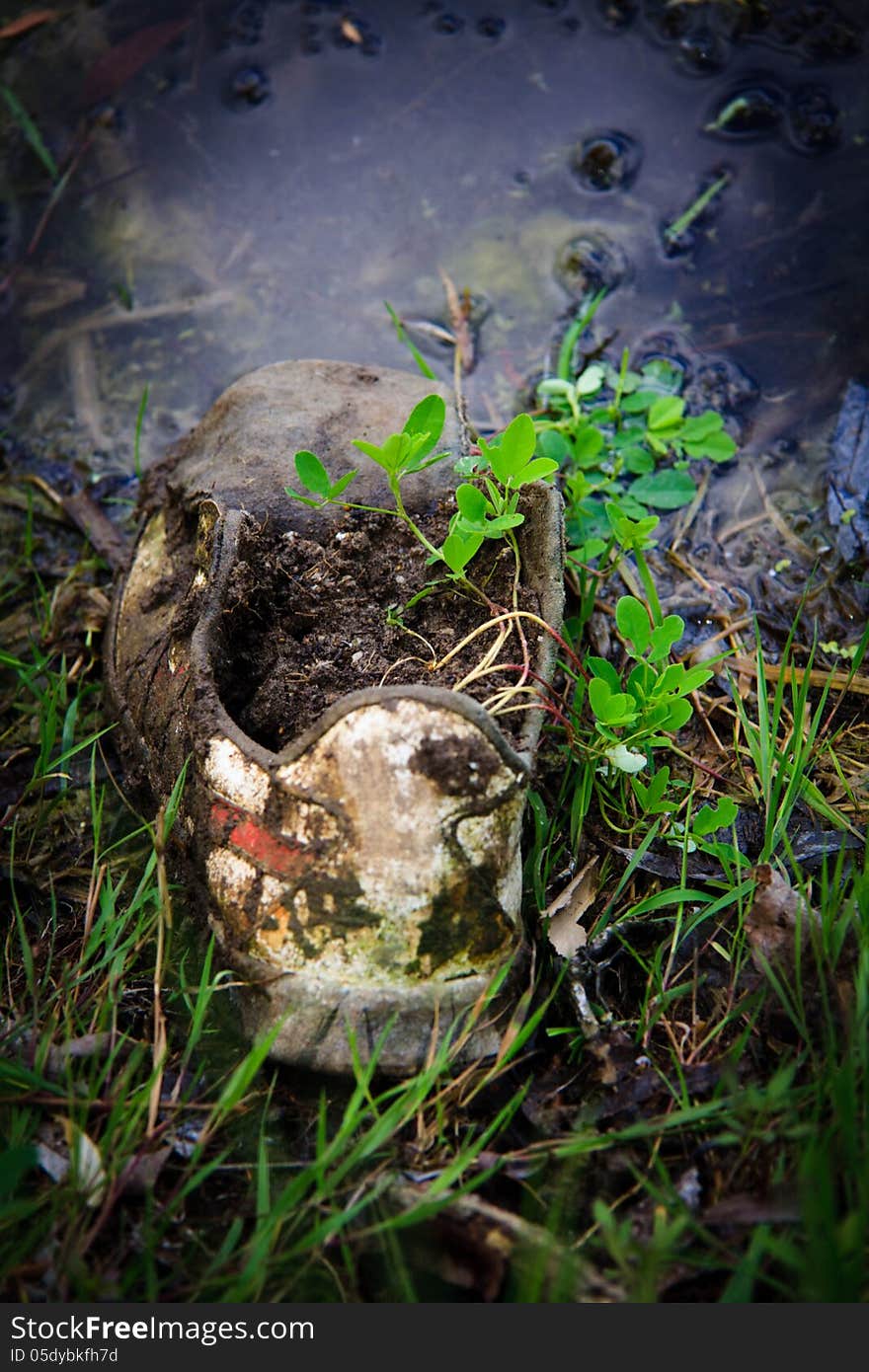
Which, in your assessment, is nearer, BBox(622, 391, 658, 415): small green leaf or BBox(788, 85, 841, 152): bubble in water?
BBox(622, 391, 658, 415): small green leaf

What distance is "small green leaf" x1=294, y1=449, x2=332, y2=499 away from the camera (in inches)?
73.2

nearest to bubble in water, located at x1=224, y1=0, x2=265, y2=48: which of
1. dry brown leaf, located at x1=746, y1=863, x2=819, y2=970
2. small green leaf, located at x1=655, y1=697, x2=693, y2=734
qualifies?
small green leaf, located at x1=655, y1=697, x2=693, y2=734

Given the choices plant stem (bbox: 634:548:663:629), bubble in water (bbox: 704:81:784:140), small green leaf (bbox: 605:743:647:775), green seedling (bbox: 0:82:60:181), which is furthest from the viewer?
green seedling (bbox: 0:82:60:181)

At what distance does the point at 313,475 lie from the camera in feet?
6.20

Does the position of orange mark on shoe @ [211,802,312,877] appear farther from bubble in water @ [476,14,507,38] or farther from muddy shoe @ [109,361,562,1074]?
bubble in water @ [476,14,507,38]

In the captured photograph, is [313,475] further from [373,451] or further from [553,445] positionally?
[553,445]

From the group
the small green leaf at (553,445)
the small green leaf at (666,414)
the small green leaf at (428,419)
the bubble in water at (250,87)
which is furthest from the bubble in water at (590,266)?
the small green leaf at (428,419)

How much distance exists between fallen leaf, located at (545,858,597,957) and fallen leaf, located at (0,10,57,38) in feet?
10.8

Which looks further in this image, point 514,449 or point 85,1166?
point 514,449

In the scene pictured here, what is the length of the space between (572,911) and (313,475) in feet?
3.11

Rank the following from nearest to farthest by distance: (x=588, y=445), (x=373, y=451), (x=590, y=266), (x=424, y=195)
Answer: (x=373, y=451)
(x=588, y=445)
(x=590, y=266)
(x=424, y=195)

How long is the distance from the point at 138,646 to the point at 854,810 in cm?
149

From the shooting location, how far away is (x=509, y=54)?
321cm

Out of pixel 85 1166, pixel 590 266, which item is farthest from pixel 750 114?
pixel 85 1166
